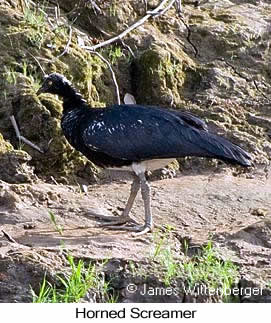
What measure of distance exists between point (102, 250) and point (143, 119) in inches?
54.6

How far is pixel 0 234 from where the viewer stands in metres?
7.16

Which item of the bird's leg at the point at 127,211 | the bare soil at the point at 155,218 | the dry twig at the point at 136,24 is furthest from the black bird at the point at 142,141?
the dry twig at the point at 136,24

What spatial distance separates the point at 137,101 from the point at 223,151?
2.53 metres

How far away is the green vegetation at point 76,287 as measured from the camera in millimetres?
6254

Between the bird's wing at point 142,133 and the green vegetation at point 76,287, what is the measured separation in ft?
4.70

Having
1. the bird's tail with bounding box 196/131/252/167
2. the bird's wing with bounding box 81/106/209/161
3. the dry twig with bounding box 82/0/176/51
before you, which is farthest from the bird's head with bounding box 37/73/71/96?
the dry twig with bounding box 82/0/176/51

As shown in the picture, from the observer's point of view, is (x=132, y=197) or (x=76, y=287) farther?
(x=132, y=197)

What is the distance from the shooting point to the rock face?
7137 millimetres

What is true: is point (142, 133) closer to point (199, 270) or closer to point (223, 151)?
point (223, 151)

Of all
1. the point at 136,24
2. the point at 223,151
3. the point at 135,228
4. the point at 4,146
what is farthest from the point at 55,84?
the point at 136,24

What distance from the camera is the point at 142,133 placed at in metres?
7.80

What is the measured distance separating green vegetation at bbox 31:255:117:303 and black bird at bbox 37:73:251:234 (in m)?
1.15

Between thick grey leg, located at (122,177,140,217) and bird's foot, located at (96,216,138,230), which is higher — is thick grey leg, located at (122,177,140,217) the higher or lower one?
the higher one

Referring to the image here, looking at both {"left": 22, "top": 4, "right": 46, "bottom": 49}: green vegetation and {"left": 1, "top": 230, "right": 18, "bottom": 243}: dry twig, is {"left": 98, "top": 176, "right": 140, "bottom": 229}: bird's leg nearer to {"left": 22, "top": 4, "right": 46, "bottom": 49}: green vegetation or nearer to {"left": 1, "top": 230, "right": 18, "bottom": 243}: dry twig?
{"left": 1, "top": 230, "right": 18, "bottom": 243}: dry twig
